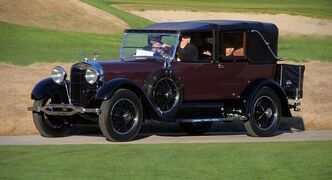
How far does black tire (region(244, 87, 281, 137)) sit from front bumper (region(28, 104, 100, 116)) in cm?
290

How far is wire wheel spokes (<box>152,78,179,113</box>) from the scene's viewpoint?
13.8 meters

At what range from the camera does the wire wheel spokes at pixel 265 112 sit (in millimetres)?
14898

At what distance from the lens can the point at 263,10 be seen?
1982 inches

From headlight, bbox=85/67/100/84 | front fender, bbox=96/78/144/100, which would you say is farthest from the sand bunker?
front fender, bbox=96/78/144/100

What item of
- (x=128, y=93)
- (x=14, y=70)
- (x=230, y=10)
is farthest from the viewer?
(x=230, y=10)

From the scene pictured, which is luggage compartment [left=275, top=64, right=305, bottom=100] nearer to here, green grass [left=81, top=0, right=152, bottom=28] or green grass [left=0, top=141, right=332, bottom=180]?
green grass [left=0, top=141, right=332, bottom=180]

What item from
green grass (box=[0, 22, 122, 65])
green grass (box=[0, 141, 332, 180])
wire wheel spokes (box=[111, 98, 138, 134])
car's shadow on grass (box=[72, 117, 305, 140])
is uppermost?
green grass (box=[0, 22, 122, 65])

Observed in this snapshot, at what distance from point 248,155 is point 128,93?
99.6 inches

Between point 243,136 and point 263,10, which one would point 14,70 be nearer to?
point 243,136

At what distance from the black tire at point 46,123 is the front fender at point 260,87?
2966mm

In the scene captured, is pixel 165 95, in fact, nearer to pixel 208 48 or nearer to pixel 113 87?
pixel 113 87

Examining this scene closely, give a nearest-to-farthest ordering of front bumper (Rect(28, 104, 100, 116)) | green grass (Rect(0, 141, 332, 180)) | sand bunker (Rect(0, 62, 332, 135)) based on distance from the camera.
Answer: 1. green grass (Rect(0, 141, 332, 180))
2. front bumper (Rect(28, 104, 100, 116))
3. sand bunker (Rect(0, 62, 332, 135))

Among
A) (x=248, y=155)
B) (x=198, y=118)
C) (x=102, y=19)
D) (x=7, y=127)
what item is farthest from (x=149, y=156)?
(x=102, y=19)

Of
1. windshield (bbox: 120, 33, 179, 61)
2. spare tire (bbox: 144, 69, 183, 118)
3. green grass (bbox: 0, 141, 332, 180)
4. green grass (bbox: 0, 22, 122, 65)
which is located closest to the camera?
green grass (bbox: 0, 141, 332, 180)
